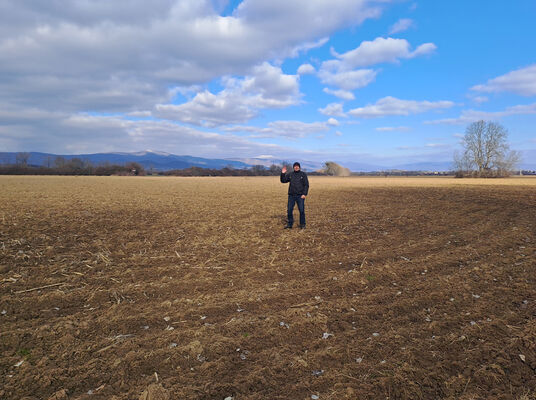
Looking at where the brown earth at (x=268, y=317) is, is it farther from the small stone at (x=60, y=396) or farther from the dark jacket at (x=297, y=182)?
the dark jacket at (x=297, y=182)

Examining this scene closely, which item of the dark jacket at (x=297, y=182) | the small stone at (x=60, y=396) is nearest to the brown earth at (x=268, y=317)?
the small stone at (x=60, y=396)

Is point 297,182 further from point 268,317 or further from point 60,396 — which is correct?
point 60,396

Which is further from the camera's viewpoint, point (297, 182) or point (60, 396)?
point (297, 182)

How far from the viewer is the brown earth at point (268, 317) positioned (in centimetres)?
359

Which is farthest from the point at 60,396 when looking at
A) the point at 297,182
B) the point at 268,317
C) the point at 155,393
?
the point at 297,182

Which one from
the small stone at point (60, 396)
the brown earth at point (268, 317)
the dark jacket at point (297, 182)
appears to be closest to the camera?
the small stone at point (60, 396)

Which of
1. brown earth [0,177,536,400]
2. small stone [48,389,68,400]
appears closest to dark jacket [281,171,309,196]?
brown earth [0,177,536,400]

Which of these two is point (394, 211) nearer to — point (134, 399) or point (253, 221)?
point (253, 221)

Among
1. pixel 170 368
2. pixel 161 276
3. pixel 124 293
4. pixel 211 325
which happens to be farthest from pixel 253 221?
pixel 170 368

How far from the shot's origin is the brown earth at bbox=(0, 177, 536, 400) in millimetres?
3586

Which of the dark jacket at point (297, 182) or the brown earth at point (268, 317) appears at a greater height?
the dark jacket at point (297, 182)

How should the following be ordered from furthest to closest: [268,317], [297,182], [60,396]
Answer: [297,182], [268,317], [60,396]

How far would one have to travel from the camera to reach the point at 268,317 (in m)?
5.22

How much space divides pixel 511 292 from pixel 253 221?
1063 centimetres
